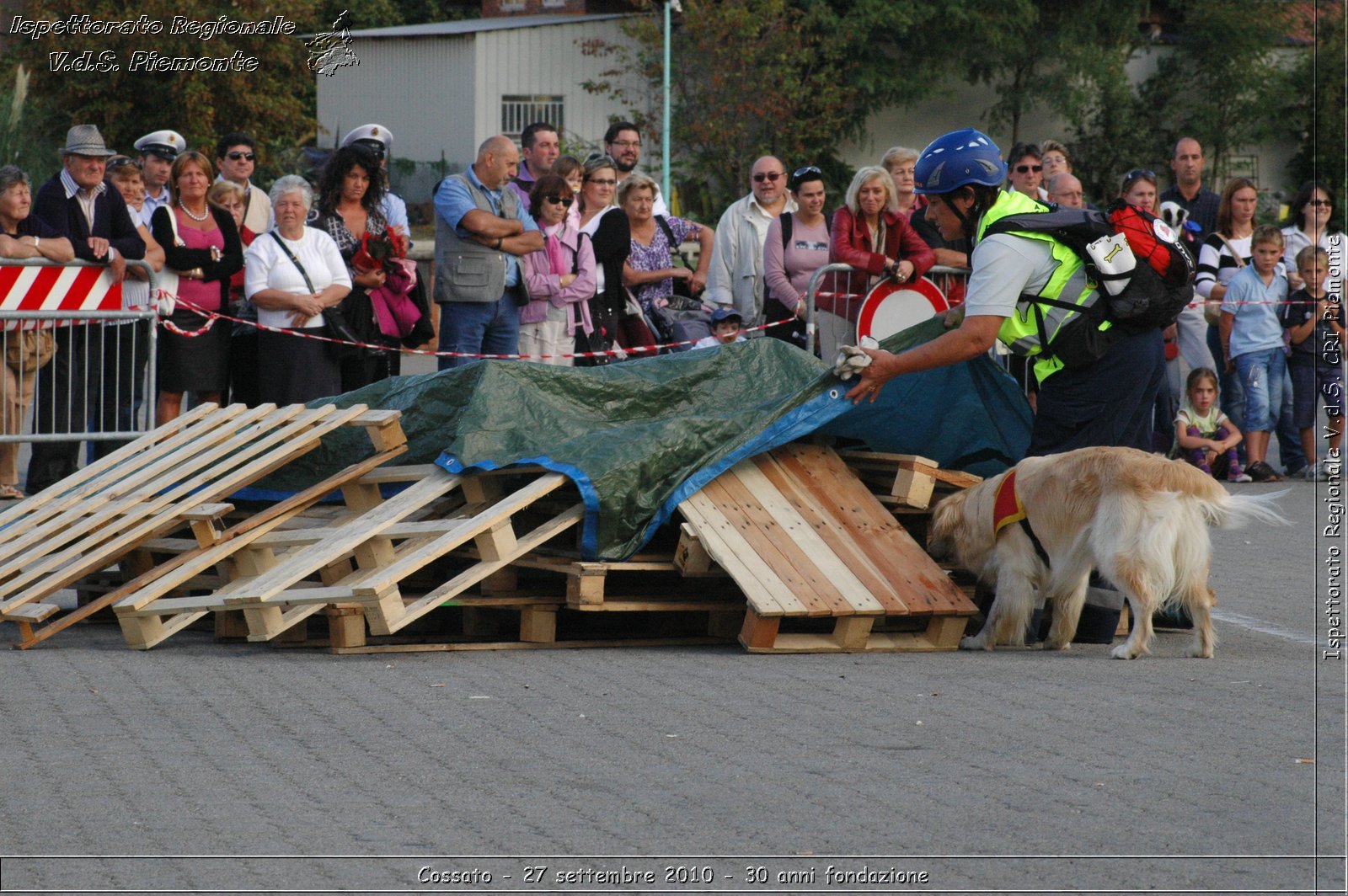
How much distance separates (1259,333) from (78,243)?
9.08m

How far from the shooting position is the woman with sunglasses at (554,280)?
1156 cm

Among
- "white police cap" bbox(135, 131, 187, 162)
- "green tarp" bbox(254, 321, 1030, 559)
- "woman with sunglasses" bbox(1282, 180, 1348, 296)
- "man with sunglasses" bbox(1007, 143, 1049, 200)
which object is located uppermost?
"white police cap" bbox(135, 131, 187, 162)

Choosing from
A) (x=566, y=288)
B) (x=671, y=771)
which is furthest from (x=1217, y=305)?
(x=671, y=771)

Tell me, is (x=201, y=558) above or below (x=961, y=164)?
below

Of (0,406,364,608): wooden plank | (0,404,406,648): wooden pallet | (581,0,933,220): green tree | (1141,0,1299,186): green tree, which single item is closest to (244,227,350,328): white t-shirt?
(0,404,406,648): wooden pallet

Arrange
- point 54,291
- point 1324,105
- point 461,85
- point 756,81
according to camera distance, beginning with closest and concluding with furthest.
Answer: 1. point 54,291
2. point 756,81
3. point 461,85
4. point 1324,105

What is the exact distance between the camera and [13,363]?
1114 centimetres

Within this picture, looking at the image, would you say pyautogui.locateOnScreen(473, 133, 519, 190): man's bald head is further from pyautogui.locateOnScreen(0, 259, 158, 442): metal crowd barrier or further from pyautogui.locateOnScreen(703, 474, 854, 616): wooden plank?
pyautogui.locateOnScreen(703, 474, 854, 616): wooden plank

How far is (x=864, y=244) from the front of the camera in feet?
37.4

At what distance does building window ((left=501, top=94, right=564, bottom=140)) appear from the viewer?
154 ft

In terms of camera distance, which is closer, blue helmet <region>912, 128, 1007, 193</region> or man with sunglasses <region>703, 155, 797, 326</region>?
blue helmet <region>912, 128, 1007, 193</region>

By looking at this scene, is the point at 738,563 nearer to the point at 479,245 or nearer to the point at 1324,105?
the point at 479,245

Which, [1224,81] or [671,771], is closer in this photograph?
[671,771]

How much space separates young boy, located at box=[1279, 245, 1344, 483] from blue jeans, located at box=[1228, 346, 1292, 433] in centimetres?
16
